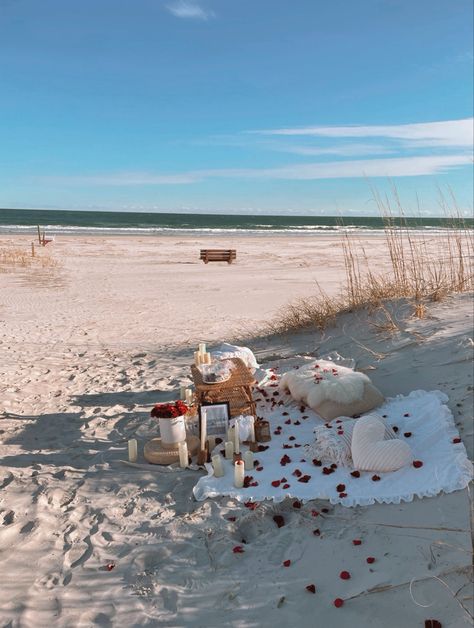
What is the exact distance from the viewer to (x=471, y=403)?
3.49 meters

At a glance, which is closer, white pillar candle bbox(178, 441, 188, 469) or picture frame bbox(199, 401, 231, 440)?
white pillar candle bbox(178, 441, 188, 469)

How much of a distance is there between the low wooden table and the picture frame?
0.08 metres

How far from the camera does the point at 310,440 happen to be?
352cm

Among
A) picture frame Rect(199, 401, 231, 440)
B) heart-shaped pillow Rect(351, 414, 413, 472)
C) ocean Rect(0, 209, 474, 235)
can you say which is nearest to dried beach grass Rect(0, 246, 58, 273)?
ocean Rect(0, 209, 474, 235)

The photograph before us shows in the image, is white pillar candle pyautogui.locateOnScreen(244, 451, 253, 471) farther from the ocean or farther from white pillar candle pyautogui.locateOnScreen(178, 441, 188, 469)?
the ocean

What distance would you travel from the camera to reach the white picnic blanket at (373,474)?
8.80ft

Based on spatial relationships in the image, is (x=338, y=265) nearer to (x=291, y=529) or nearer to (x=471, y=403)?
(x=471, y=403)

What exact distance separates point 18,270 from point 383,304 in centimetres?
1013

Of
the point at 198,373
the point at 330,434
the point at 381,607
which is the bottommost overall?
the point at 381,607

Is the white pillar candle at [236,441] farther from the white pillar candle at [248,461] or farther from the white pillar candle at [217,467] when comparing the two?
the white pillar candle at [217,467]

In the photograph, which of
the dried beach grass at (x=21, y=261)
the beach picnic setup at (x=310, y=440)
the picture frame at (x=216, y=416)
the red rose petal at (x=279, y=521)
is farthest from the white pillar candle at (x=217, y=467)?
the dried beach grass at (x=21, y=261)

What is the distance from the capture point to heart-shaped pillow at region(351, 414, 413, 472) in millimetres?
2875

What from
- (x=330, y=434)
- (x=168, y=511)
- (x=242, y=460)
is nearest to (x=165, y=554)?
(x=168, y=511)

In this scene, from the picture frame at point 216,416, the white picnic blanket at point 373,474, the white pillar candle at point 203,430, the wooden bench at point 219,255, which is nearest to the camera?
the white picnic blanket at point 373,474
